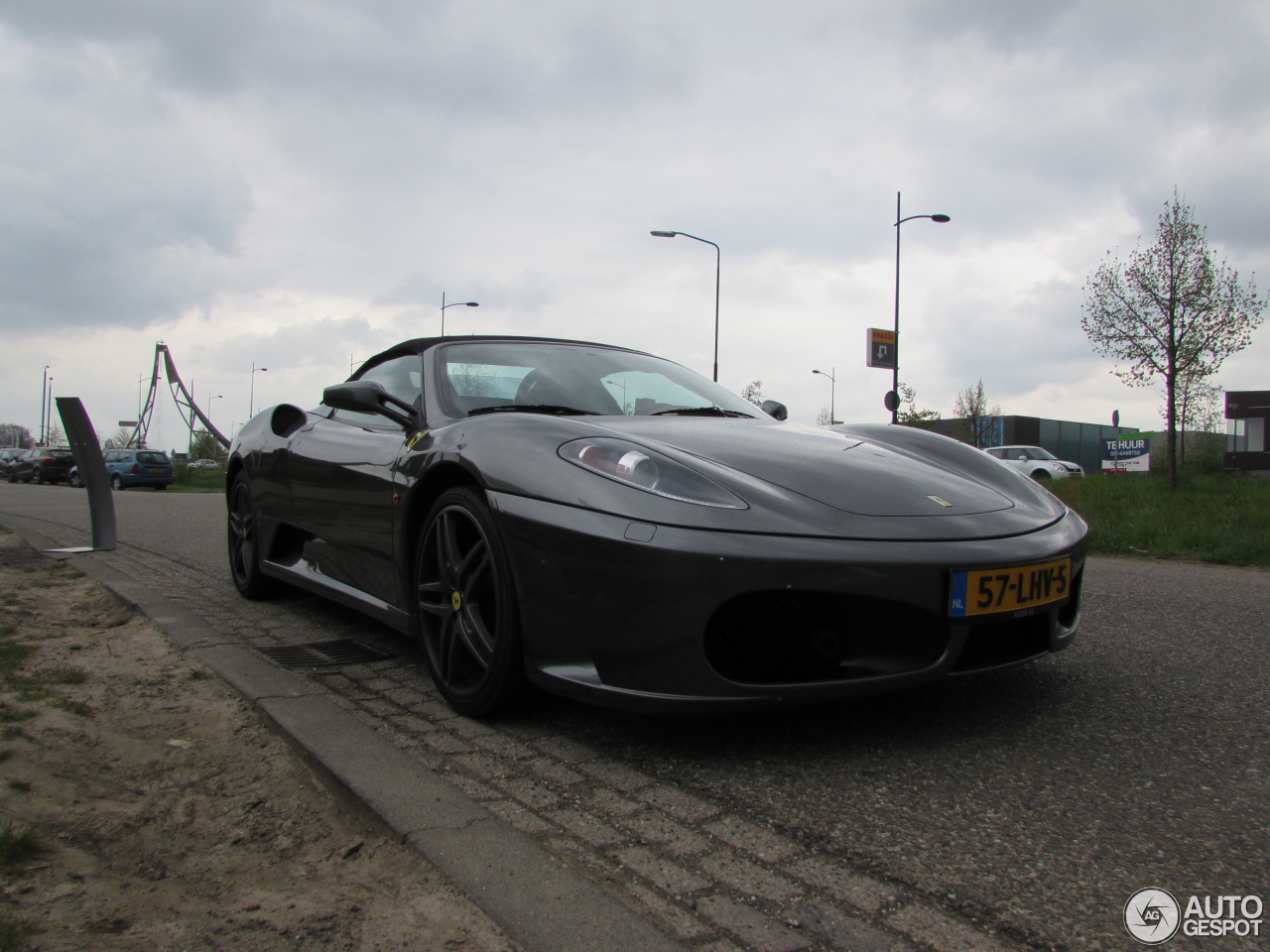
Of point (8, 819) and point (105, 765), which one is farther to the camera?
point (105, 765)

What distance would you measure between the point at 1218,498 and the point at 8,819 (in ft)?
44.8

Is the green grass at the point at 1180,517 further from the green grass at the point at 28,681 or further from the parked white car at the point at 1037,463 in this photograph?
the parked white car at the point at 1037,463

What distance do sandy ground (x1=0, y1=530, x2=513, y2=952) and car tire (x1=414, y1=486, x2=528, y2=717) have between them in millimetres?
496

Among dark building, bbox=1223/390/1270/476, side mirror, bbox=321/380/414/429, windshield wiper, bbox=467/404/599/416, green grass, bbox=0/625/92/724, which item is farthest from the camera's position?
dark building, bbox=1223/390/1270/476

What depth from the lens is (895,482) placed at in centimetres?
248

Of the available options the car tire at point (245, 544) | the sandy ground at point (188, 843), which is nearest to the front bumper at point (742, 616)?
the sandy ground at point (188, 843)

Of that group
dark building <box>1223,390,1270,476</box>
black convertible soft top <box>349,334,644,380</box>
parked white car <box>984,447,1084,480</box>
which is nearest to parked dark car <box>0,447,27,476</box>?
parked white car <box>984,447,1084,480</box>

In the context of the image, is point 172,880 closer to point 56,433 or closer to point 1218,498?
point 1218,498

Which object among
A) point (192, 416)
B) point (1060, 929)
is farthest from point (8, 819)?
point (192, 416)

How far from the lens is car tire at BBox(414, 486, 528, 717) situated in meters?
2.40

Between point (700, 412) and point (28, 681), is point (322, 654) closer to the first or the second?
point (28, 681)

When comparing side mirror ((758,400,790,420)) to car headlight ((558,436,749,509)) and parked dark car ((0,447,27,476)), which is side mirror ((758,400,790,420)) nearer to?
car headlight ((558,436,749,509))

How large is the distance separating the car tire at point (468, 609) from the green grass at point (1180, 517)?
226 inches

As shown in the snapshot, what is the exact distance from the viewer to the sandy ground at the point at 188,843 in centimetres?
145
